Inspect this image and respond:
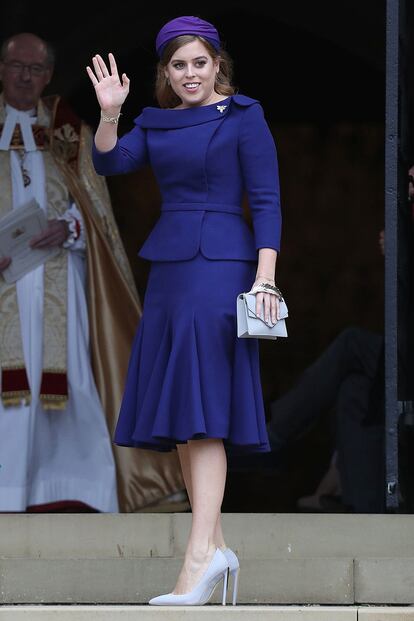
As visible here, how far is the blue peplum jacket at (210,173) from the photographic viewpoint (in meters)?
5.32

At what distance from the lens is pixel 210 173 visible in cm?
536

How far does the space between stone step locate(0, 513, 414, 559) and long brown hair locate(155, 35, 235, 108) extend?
5.71 ft

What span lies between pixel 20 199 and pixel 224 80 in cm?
274

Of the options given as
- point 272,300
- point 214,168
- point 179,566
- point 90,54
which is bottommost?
point 179,566

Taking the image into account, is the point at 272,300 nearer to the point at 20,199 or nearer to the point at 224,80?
the point at 224,80

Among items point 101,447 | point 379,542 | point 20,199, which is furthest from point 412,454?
point 20,199

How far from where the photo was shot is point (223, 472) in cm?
528

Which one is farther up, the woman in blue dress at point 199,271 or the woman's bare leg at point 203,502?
the woman in blue dress at point 199,271

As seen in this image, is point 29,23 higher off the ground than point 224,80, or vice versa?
point 29,23
